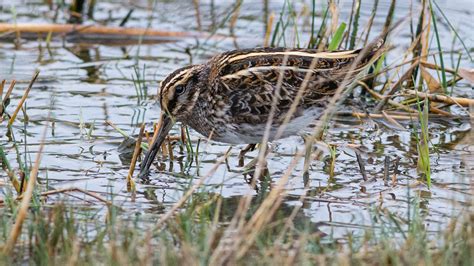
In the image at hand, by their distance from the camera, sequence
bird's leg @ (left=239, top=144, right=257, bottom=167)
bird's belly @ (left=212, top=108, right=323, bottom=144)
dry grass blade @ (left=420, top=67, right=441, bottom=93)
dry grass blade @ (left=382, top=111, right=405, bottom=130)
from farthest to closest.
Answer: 1. dry grass blade @ (left=420, top=67, right=441, bottom=93)
2. dry grass blade @ (left=382, top=111, right=405, bottom=130)
3. bird's leg @ (left=239, top=144, right=257, bottom=167)
4. bird's belly @ (left=212, top=108, right=323, bottom=144)

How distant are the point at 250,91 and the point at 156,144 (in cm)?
65

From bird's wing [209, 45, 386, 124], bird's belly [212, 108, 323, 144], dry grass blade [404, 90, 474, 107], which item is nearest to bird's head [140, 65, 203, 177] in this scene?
bird's wing [209, 45, 386, 124]

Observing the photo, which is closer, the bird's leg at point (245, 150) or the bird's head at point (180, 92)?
the bird's head at point (180, 92)

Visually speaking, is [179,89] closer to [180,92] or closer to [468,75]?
[180,92]

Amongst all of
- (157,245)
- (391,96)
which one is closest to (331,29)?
(391,96)

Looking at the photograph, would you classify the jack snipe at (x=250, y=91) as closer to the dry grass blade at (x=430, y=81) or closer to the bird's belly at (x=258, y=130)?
the bird's belly at (x=258, y=130)

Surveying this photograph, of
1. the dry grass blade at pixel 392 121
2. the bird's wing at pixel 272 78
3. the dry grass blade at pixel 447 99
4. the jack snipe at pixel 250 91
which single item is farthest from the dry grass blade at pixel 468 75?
the bird's wing at pixel 272 78

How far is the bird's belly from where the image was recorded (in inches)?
243

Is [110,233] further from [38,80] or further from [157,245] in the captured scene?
[38,80]

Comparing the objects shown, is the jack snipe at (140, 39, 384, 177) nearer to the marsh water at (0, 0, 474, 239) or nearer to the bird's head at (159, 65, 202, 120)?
the bird's head at (159, 65, 202, 120)

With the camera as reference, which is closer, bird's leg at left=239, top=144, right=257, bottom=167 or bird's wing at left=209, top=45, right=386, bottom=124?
bird's wing at left=209, top=45, right=386, bottom=124

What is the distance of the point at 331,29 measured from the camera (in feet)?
24.3

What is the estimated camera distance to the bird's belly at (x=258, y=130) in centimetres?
616

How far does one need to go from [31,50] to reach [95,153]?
8.28 ft
